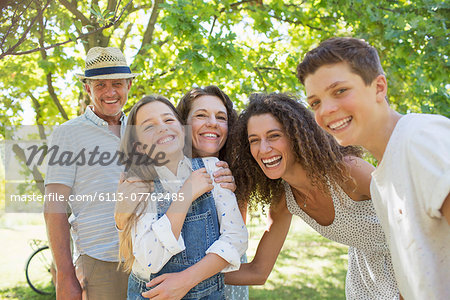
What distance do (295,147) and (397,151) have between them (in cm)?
96

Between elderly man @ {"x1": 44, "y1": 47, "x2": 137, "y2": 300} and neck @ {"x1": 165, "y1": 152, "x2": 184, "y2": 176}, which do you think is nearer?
neck @ {"x1": 165, "y1": 152, "x2": 184, "y2": 176}

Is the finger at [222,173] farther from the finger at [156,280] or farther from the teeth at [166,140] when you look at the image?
the finger at [156,280]

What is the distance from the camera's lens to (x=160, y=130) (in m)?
2.27

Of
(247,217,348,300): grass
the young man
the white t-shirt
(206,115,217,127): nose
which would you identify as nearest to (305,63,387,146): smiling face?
the young man

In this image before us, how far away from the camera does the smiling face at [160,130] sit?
2.24 m

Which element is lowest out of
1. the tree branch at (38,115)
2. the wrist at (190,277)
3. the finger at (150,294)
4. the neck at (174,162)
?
the finger at (150,294)

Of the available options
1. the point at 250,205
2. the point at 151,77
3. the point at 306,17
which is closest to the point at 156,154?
the point at 250,205

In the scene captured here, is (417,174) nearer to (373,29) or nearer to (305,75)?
(305,75)

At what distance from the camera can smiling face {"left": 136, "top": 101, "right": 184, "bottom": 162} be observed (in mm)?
2242

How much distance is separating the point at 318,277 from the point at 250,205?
5881 mm

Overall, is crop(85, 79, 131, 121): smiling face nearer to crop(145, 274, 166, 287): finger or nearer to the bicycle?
crop(145, 274, 166, 287): finger

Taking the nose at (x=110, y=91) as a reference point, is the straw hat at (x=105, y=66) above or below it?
above

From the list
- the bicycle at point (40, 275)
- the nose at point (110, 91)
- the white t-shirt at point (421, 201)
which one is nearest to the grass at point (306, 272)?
the nose at point (110, 91)

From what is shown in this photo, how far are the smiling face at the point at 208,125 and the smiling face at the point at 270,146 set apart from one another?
0.22 meters
